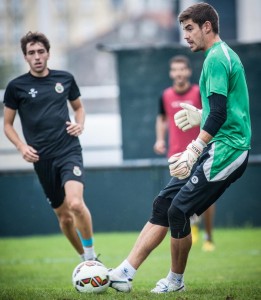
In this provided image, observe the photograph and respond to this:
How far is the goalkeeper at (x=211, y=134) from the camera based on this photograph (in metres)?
7.05

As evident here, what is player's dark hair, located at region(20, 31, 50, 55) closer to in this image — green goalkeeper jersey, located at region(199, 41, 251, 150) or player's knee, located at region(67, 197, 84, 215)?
player's knee, located at region(67, 197, 84, 215)

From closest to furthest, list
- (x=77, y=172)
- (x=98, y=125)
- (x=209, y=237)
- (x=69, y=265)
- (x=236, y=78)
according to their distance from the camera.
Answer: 1. (x=236, y=78)
2. (x=77, y=172)
3. (x=69, y=265)
4. (x=209, y=237)
5. (x=98, y=125)

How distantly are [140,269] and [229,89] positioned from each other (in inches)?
160

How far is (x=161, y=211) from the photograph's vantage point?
7.71 m

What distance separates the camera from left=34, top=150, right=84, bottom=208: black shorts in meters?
9.25

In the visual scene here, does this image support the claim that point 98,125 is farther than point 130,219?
Yes

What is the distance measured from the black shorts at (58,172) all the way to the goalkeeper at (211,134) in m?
1.99

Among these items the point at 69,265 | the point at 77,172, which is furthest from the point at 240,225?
the point at 77,172

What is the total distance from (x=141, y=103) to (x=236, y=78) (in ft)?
25.8

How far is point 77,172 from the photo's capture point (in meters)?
9.26

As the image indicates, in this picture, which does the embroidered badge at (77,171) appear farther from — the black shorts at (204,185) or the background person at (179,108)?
the background person at (179,108)

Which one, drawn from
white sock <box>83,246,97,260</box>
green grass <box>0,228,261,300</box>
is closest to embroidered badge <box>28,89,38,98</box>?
white sock <box>83,246,97,260</box>

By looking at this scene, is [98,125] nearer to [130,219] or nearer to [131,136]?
[131,136]

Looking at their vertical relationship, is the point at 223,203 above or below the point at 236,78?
below
